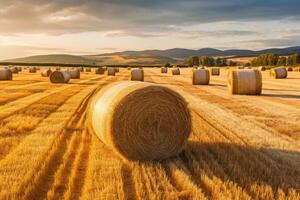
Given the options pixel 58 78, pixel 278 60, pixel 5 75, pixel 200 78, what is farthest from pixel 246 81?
pixel 278 60

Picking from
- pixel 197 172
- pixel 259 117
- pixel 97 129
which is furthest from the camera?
pixel 259 117

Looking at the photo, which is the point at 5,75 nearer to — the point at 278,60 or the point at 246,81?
the point at 246,81

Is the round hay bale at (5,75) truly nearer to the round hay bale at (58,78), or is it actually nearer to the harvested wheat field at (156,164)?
the round hay bale at (58,78)

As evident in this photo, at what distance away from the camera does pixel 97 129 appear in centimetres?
876

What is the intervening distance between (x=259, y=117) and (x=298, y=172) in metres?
6.09

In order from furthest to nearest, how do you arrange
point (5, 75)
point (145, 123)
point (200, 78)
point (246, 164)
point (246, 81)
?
point (5, 75)
point (200, 78)
point (246, 81)
point (145, 123)
point (246, 164)

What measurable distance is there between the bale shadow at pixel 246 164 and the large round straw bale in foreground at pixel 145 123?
16.9 inches

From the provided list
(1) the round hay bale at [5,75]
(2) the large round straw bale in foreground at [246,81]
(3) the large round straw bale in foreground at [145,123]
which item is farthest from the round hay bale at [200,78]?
(3) the large round straw bale in foreground at [145,123]

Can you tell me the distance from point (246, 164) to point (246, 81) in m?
13.4

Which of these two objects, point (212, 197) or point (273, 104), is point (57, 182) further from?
point (273, 104)

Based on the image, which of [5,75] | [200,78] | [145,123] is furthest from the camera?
[5,75]

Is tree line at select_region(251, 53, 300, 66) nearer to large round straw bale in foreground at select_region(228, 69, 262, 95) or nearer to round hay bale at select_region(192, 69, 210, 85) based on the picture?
round hay bale at select_region(192, 69, 210, 85)

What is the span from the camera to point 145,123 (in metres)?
8.07

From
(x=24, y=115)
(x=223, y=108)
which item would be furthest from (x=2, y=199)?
(x=223, y=108)
